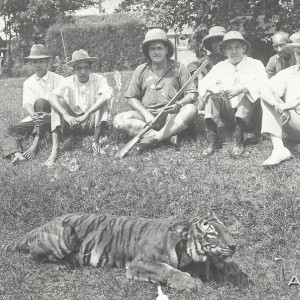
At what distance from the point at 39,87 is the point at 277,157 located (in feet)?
13.4

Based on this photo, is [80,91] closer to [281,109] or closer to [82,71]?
[82,71]

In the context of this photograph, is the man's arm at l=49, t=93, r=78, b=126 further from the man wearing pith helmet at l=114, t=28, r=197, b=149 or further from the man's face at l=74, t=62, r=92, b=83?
the man wearing pith helmet at l=114, t=28, r=197, b=149

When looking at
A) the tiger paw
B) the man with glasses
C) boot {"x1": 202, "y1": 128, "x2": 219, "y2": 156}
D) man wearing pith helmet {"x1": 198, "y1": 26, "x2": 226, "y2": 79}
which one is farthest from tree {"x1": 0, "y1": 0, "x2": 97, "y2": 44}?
the tiger paw

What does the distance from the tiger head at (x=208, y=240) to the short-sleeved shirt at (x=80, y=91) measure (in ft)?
13.2

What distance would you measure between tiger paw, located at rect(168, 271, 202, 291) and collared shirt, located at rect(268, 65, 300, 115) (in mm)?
3217

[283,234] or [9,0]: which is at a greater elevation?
[9,0]

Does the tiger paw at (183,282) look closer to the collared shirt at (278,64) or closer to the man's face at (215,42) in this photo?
the man's face at (215,42)

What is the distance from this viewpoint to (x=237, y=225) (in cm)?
573

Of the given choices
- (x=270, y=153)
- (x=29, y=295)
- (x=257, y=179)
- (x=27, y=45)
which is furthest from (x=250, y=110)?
(x=27, y=45)

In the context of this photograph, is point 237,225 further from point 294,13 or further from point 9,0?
point 9,0

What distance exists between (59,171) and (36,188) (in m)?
0.64

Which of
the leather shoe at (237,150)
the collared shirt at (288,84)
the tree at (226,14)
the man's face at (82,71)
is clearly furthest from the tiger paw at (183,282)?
the tree at (226,14)

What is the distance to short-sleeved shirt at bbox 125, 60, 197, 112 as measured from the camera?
310 inches

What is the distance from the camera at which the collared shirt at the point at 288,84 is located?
22.4 feet
